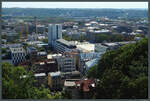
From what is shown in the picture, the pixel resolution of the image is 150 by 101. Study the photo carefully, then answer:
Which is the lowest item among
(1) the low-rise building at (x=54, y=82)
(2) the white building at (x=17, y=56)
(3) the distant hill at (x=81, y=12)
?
(2) the white building at (x=17, y=56)

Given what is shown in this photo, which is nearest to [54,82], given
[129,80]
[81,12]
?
[129,80]

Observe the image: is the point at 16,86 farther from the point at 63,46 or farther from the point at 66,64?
the point at 63,46

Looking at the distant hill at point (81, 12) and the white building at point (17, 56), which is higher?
the distant hill at point (81, 12)

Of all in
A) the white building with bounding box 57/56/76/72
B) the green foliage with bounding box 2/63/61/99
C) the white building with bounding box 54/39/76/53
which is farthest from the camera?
the white building with bounding box 54/39/76/53

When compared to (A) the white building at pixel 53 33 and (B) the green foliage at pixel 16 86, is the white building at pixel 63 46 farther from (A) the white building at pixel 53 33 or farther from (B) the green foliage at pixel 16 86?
(B) the green foliage at pixel 16 86

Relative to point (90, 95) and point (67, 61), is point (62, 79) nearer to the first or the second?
point (67, 61)

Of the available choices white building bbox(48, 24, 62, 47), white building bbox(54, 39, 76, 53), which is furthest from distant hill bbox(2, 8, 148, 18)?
white building bbox(54, 39, 76, 53)

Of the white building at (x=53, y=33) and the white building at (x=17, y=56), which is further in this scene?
the white building at (x=53, y=33)

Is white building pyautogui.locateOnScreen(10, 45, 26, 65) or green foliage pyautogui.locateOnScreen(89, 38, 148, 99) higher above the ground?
green foliage pyautogui.locateOnScreen(89, 38, 148, 99)

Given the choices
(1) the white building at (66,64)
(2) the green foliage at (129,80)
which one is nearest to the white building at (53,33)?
(1) the white building at (66,64)

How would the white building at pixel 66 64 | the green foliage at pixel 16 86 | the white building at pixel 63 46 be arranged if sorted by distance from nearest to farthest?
the green foliage at pixel 16 86, the white building at pixel 66 64, the white building at pixel 63 46

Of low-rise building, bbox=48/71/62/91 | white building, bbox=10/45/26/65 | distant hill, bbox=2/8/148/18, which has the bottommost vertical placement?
white building, bbox=10/45/26/65

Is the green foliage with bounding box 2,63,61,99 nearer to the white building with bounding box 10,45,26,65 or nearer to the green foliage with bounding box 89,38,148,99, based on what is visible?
the green foliage with bounding box 89,38,148,99
